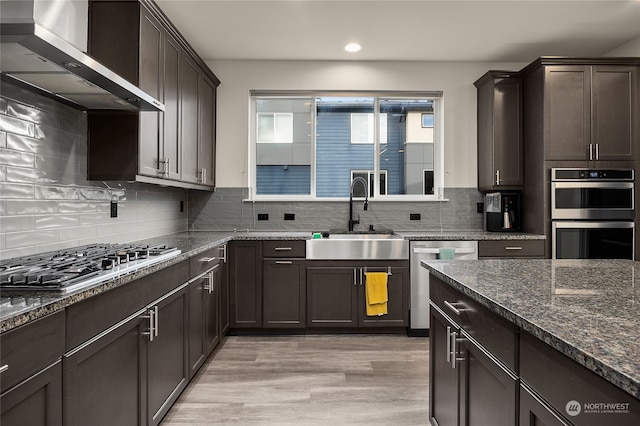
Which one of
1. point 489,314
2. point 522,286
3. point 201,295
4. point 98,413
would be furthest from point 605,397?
point 201,295

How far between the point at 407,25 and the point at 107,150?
257 cm

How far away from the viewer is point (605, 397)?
29.2 inches

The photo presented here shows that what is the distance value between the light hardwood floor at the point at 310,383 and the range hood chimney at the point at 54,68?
1.76 metres

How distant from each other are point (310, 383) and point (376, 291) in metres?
1.16

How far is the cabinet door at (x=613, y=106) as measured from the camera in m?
3.54

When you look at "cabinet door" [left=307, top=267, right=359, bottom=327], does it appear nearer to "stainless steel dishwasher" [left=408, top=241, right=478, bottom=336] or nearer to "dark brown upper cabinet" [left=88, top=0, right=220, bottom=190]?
"stainless steel dishwasher" [left=408, top=241, right=478, bottom=336]

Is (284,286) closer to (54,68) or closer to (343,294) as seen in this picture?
(343,294)

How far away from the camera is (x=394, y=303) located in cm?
364

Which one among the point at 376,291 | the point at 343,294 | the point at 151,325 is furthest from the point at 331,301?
the point at 151,325

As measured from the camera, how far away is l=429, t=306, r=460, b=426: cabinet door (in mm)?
1662

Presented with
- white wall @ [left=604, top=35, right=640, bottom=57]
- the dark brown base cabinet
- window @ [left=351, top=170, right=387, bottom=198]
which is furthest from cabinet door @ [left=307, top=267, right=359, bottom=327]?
white wall @ [left=604, top=35, right=640, bottom=57]

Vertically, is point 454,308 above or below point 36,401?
above

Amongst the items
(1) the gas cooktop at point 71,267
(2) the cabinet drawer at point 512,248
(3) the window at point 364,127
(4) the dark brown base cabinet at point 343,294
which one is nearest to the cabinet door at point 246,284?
(4) the dark brown base cabinet at point 343,294

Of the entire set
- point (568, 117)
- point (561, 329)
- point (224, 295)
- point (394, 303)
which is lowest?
point (394, 303)
